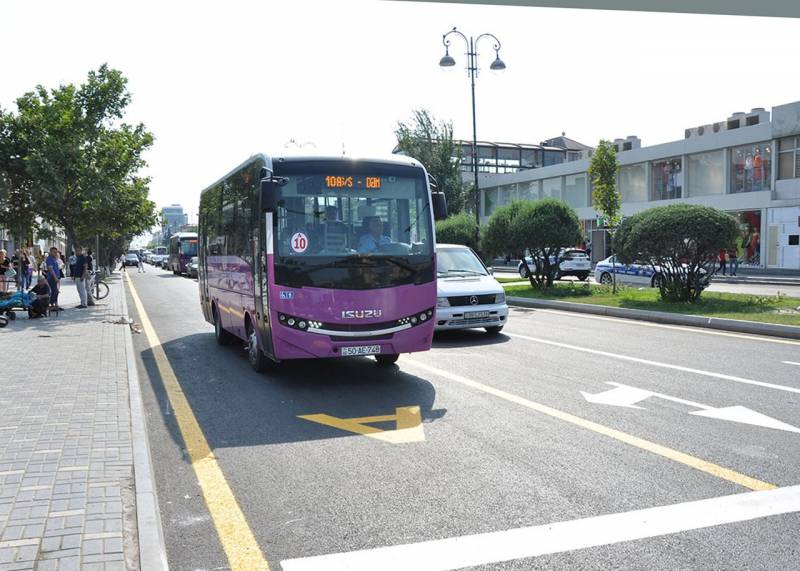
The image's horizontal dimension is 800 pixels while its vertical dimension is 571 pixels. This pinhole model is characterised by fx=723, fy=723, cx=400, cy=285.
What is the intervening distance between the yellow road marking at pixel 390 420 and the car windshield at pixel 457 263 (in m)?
6.88

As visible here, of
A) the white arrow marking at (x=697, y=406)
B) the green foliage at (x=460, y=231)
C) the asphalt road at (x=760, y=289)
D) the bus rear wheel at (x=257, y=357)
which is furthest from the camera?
the green foliage at (x=460, y=231)

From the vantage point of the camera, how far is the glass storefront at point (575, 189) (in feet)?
182

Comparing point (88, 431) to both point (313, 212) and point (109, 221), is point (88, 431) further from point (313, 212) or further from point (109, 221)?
point (109, 221)

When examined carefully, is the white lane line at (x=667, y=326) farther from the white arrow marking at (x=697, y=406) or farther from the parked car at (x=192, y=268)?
the parked car at (x=192, y=268)

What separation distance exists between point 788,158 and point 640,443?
128 ft

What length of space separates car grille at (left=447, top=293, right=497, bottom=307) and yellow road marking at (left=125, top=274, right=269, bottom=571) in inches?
227

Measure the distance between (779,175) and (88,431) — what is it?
136 feet

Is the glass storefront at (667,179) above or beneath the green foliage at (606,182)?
above

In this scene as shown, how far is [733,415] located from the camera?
703 centimetres

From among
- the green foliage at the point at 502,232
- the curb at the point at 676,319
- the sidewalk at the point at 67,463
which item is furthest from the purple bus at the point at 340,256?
the green foliage at the point at 502,232

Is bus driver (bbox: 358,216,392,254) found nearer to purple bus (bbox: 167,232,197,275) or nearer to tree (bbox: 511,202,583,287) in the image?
tree (bbox: 511,202,583,287)

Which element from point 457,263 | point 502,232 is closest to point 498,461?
point 457,263

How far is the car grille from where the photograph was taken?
13.1 metres

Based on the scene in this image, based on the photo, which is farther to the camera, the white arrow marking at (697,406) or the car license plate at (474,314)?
the car license plate at (474,314)
